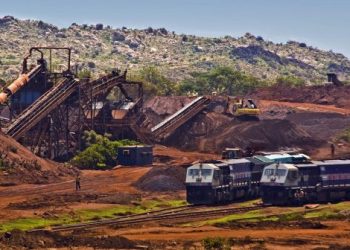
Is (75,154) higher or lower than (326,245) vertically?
higher

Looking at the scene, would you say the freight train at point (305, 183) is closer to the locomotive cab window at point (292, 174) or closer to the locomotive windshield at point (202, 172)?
the locomotive cab window at point (292, 174)

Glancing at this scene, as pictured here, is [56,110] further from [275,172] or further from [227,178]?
[275,172]

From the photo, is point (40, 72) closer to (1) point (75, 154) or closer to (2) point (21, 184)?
(1) point (75, 154)

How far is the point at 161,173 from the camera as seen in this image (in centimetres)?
10088

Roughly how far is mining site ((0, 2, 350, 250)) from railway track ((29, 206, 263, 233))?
102 millimetres

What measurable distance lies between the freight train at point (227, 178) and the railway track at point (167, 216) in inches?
60.1

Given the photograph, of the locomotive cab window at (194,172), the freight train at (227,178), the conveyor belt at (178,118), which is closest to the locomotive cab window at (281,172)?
the freight train at (227,178)

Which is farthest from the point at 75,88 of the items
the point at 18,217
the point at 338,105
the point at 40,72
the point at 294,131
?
the point at 338,105

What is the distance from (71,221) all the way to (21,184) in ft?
74.4

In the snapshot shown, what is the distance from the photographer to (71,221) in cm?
7744

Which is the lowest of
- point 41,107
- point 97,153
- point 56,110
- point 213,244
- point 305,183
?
point 213,244

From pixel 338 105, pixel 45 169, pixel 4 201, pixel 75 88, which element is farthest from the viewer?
pixel 338 105

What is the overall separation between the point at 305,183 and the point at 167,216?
43.7 feet

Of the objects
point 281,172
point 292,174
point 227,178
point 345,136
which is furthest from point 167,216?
point 345,136
